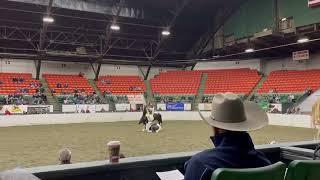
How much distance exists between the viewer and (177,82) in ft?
115

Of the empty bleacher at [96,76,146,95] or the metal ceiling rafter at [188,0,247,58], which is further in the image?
the metal ceiling rafter at [188,0,247,58]

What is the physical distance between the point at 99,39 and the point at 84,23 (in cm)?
223

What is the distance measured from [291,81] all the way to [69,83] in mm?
19048

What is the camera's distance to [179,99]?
32.1m

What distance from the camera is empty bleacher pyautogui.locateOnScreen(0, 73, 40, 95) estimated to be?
27.5 m

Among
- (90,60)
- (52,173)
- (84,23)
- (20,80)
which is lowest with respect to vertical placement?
(52,173)

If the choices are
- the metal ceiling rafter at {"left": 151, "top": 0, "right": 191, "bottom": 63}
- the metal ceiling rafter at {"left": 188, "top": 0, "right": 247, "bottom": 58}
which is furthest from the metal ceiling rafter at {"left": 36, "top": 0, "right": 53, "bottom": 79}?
the metal ceiling rafter at {"left": 188, "top": 0, "right": 247, "bottom": 58}

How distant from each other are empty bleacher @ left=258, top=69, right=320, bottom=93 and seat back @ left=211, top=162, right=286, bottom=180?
26.2 metres

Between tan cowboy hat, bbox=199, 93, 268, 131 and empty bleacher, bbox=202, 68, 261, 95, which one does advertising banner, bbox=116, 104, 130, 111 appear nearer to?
empty bleacher, bbox=202, 68, 261, 95

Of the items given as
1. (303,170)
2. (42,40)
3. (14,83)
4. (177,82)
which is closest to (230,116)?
(303,170)

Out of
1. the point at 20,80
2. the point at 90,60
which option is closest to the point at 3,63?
the point at 20,80

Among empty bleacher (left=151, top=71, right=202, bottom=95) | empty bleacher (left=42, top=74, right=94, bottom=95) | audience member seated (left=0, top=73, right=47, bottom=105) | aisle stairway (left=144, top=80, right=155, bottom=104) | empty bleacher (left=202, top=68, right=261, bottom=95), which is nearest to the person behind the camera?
audience member seated (left=0, top=73, right=47, bottom=105)

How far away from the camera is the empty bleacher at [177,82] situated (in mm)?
33812

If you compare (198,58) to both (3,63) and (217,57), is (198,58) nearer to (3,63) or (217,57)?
(217,57)
